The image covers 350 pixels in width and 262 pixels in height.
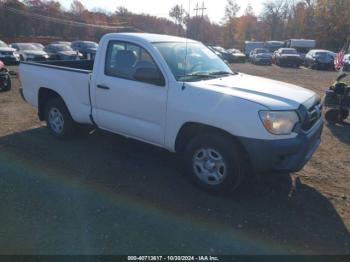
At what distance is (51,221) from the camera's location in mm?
3713

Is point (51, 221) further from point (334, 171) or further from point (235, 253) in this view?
point (334, 171)

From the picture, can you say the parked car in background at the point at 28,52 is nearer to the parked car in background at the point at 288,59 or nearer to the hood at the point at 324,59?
the parked car in background at the point at 288,59

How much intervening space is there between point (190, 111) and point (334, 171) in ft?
8.35

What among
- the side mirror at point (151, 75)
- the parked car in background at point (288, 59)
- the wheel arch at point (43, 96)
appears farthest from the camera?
the parked car in background at point (288, 59)

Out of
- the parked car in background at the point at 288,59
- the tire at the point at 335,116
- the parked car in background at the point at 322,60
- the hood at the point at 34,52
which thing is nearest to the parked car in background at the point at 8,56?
the hood at the point at 34,52

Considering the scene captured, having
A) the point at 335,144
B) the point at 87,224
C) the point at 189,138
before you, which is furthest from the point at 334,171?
the point at 87,224

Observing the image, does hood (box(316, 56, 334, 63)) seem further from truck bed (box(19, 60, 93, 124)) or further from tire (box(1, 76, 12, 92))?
truck bed (box(19, 60, 93, 124))

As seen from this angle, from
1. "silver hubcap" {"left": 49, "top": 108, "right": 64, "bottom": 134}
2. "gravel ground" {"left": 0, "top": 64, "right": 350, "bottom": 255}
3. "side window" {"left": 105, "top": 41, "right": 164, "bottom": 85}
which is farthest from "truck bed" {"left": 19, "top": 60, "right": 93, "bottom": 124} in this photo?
"gravel ground" {"left": 0, "top": 64, "right": 350, "bottom": 255}

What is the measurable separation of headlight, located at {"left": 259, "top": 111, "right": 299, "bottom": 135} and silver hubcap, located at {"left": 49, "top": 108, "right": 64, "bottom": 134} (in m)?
3.78

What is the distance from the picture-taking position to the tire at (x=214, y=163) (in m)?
4.08

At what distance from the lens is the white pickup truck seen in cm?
389

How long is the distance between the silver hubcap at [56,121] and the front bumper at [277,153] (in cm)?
358

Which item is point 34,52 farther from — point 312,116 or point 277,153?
point 277,153

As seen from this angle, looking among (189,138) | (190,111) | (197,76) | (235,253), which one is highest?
(197,76)
